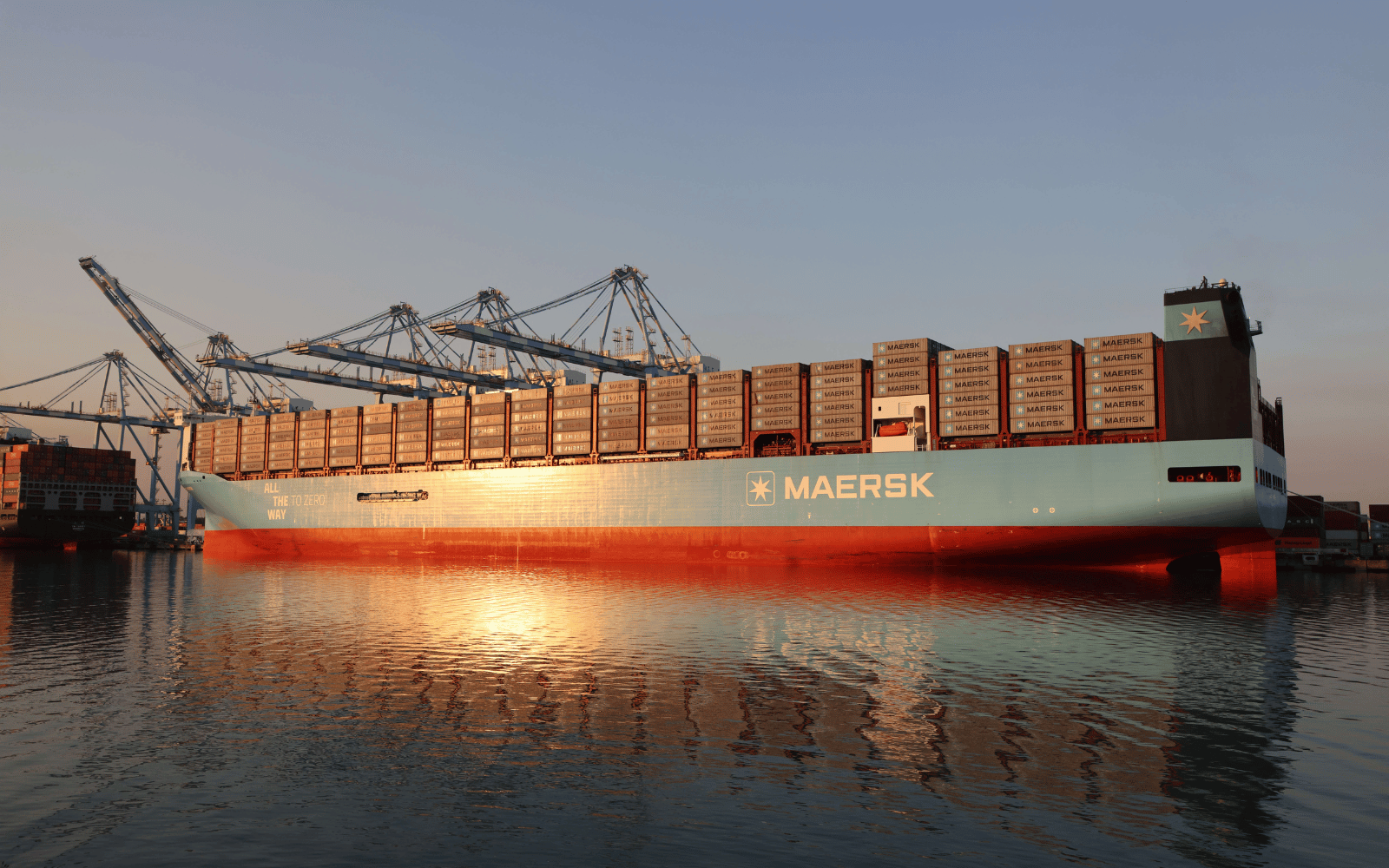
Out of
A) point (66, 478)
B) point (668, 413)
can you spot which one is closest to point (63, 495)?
point (66, 478)

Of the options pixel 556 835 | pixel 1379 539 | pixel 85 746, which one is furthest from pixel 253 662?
pixel 1379 539

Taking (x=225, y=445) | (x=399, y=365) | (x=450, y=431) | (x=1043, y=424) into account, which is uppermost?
(x=399, y=365)

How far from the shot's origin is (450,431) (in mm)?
66812

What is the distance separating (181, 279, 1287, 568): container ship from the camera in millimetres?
42594

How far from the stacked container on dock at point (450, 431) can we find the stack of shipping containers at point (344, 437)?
27.8ft

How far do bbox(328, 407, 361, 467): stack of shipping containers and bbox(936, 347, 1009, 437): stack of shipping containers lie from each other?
49.5 metres

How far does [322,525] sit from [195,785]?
213 ft

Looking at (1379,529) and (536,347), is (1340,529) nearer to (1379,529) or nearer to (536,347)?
(1379,529)

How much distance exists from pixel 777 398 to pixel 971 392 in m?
12.1

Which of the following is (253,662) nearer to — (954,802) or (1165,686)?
(954,802)

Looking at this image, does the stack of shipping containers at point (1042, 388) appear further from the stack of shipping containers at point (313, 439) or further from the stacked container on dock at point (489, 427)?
the stack of shipping containers at point (313, 439)

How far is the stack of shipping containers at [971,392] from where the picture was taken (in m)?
47.0

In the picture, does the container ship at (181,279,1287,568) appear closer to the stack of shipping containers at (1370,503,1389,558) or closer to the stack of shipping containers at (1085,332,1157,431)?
the stack of shipping containers at (1085,332,1157,431)

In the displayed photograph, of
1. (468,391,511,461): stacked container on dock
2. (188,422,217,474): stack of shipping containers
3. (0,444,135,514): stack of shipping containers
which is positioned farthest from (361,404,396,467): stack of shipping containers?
(0,444,135,514): stack of shipping containers
